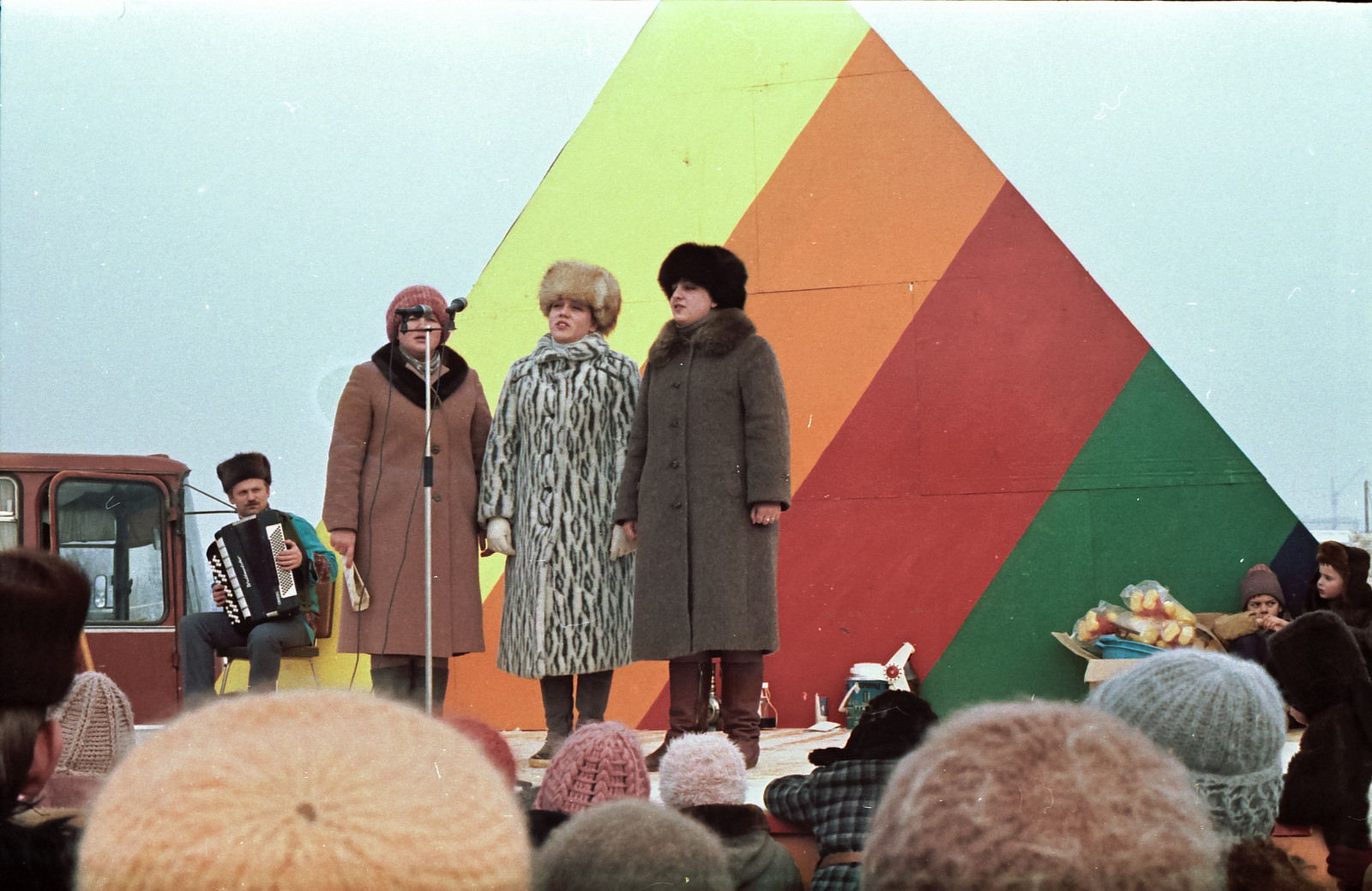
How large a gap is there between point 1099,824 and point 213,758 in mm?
550

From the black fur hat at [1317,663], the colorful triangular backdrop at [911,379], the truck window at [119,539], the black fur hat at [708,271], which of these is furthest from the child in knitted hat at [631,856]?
the truck window at [119,539]

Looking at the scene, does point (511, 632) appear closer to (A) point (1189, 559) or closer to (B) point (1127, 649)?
(B) point (1127, 649)

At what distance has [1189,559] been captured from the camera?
447cm

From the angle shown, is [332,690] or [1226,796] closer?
[332,690]

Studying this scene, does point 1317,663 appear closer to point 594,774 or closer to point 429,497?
point 594,774

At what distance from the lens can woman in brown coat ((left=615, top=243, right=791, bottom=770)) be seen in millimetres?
2988

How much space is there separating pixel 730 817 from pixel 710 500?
4.76 ft

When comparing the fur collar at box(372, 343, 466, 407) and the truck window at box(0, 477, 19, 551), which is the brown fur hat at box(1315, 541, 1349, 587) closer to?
the fur collar at box(372, 343, 466, 407)

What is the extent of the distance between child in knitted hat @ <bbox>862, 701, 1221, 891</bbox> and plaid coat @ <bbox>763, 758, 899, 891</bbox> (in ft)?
3.13

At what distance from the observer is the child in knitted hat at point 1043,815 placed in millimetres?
727

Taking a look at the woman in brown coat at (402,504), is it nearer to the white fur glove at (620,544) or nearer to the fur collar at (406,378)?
the fur collar at (406,378)

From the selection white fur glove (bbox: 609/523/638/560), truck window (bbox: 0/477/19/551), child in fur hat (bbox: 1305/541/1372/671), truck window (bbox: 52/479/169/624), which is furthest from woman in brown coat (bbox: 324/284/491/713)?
child in fur hat (bbox: 1305/541/1372/671)

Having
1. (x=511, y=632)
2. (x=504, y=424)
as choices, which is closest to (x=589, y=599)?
(x=511, y=632)

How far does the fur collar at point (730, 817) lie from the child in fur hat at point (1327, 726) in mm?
844
